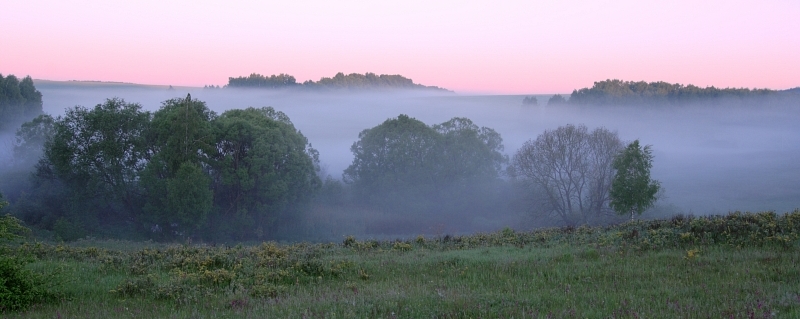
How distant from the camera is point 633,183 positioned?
31969mm

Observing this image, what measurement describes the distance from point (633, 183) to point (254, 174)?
2955 cm

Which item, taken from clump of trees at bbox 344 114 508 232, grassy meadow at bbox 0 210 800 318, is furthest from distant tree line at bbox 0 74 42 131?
grassy meadow at bbox 0 210 800 318

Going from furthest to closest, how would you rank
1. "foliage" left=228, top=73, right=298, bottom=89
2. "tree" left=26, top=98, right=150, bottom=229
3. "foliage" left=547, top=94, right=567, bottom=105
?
"foliage" left=228, top=73, right=298, bottom=89 < "foliage" left=547, top=94, right=567, bottom=105 < "tree" left=26, top=98, right=150, bottom=229

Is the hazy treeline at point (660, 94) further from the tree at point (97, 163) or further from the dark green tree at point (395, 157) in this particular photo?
the tree at point (97, 163)

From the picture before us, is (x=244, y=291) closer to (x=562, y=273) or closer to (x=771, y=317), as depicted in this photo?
(x=562, y=273)

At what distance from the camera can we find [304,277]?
441 inches

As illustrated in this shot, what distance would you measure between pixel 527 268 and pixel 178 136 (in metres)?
35.6

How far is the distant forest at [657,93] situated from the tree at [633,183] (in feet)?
355

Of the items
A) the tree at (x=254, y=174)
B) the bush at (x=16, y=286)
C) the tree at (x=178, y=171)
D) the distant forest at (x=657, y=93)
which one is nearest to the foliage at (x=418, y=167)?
the tree at (x=254, y=174)

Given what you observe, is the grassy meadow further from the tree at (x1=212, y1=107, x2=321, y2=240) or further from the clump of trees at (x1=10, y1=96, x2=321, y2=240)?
the tree at (x1=212, y1=107, x2=321, y2=240)

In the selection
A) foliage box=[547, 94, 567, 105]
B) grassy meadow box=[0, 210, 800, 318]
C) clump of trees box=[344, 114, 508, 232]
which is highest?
foliage box=[547, 94, 567, 105]

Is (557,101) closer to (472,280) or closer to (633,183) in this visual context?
(633,183)

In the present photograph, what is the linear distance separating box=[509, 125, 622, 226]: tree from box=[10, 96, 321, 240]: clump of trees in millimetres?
21542

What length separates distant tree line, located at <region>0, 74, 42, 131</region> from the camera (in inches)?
2881
